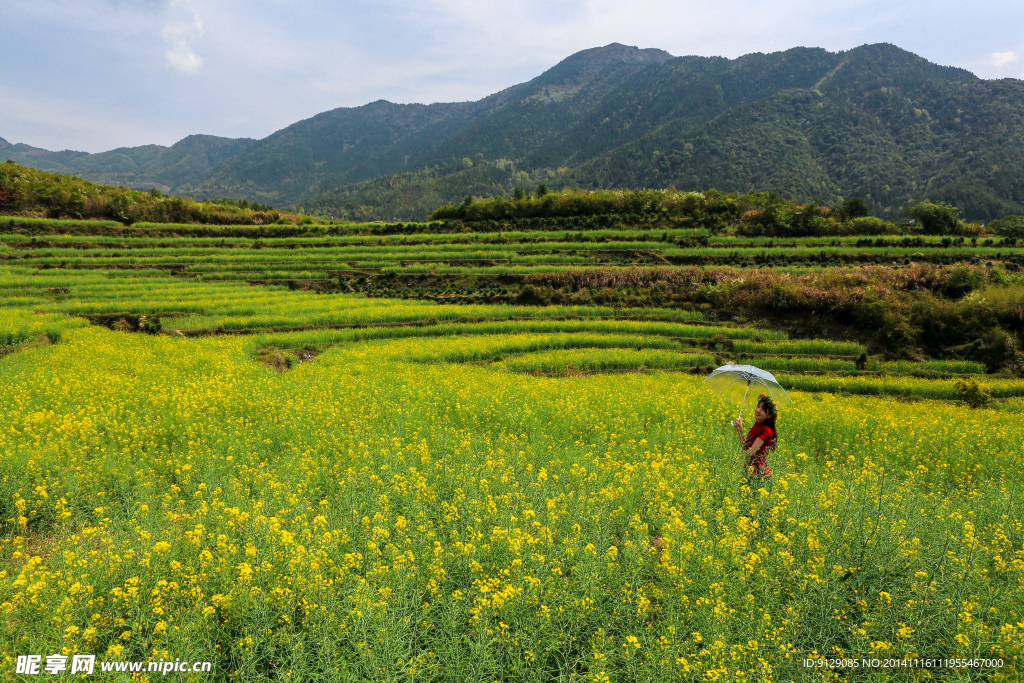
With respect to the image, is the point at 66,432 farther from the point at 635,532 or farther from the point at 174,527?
the point at 635,532

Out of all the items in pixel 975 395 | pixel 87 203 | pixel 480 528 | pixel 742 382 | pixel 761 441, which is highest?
pixel 87 203

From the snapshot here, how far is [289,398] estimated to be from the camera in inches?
499

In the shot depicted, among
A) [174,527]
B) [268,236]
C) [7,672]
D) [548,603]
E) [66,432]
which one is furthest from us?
[268,236]

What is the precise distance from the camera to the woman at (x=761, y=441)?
8.24 meters

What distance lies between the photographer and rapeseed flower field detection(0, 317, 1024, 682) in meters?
4.11

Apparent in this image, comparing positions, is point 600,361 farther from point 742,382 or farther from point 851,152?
point 851,152

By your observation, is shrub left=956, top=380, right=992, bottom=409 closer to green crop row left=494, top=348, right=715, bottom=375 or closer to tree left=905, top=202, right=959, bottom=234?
green crop row left=494, top=348, right=715, bottom=375

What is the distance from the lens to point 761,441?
8.27 m

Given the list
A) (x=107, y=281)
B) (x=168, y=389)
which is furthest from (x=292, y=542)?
(x=107, y=281)

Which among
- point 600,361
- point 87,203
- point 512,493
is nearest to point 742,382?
point 512,493

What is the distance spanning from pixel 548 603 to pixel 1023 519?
25.8 ft

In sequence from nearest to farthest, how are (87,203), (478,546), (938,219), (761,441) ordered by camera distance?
(478,546), (761,441), (938,219), (87,203)

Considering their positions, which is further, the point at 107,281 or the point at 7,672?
the point at 107,281

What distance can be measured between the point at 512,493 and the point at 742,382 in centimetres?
616
